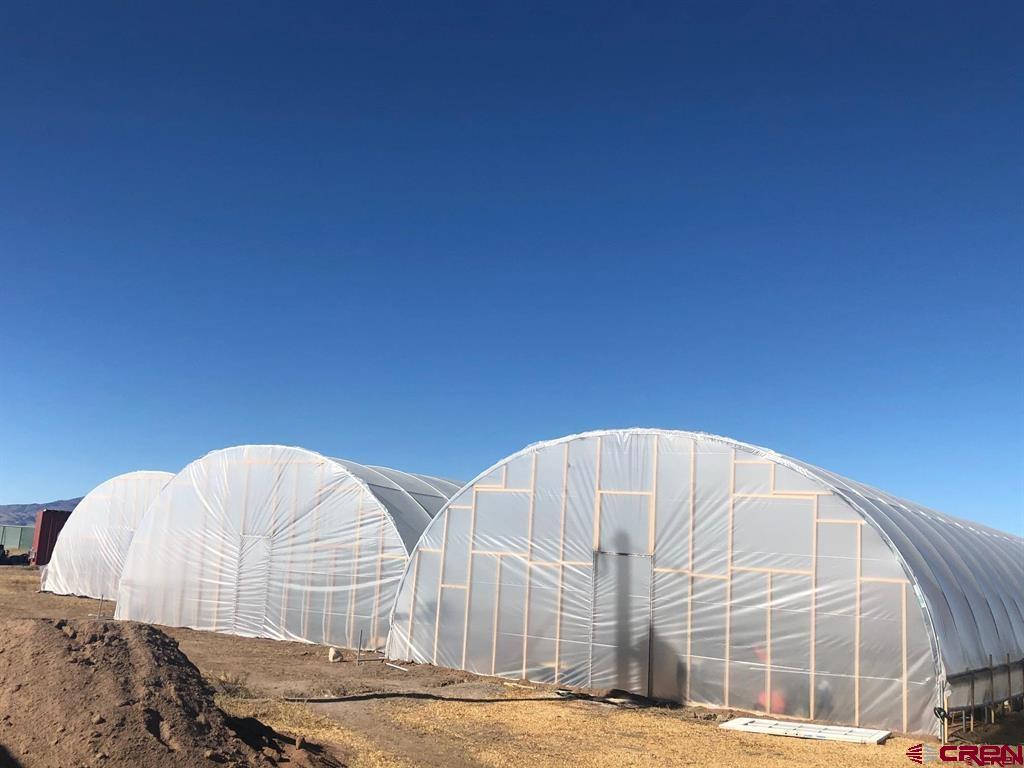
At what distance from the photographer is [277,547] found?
26.9 meters

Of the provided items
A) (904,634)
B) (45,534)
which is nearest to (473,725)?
(904,634)

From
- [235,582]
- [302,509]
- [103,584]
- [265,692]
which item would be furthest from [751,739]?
[103,584]

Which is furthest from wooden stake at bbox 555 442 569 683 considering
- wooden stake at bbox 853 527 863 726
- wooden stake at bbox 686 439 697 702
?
wooden stake at bbox 853 527 863 726

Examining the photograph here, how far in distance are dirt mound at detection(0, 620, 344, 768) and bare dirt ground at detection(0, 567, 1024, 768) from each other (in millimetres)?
2146

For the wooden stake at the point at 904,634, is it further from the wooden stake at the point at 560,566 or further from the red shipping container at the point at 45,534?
the red shipping container at the point at 45,534

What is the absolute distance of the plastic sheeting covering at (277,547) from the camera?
2530 centimetres

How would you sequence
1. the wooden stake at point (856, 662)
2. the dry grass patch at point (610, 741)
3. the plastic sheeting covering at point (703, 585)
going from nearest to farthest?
1. the dry grass patch at point (610, 741)
2. the wooden stake at point (856, 662)
3. the plastic sheeting covering at point (703, 585)

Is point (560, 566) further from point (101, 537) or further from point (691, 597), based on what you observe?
point (101, 537)

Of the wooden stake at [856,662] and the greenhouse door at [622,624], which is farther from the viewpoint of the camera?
the greenhouse door at [622,624]

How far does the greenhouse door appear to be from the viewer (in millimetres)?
18844

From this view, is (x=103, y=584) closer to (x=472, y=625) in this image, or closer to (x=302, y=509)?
(x=302, y=509)

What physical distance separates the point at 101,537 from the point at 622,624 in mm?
29279

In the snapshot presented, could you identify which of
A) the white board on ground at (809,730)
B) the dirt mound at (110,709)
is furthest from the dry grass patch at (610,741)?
the dirt mound at (110,709)

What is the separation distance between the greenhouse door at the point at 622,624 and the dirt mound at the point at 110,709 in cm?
880
